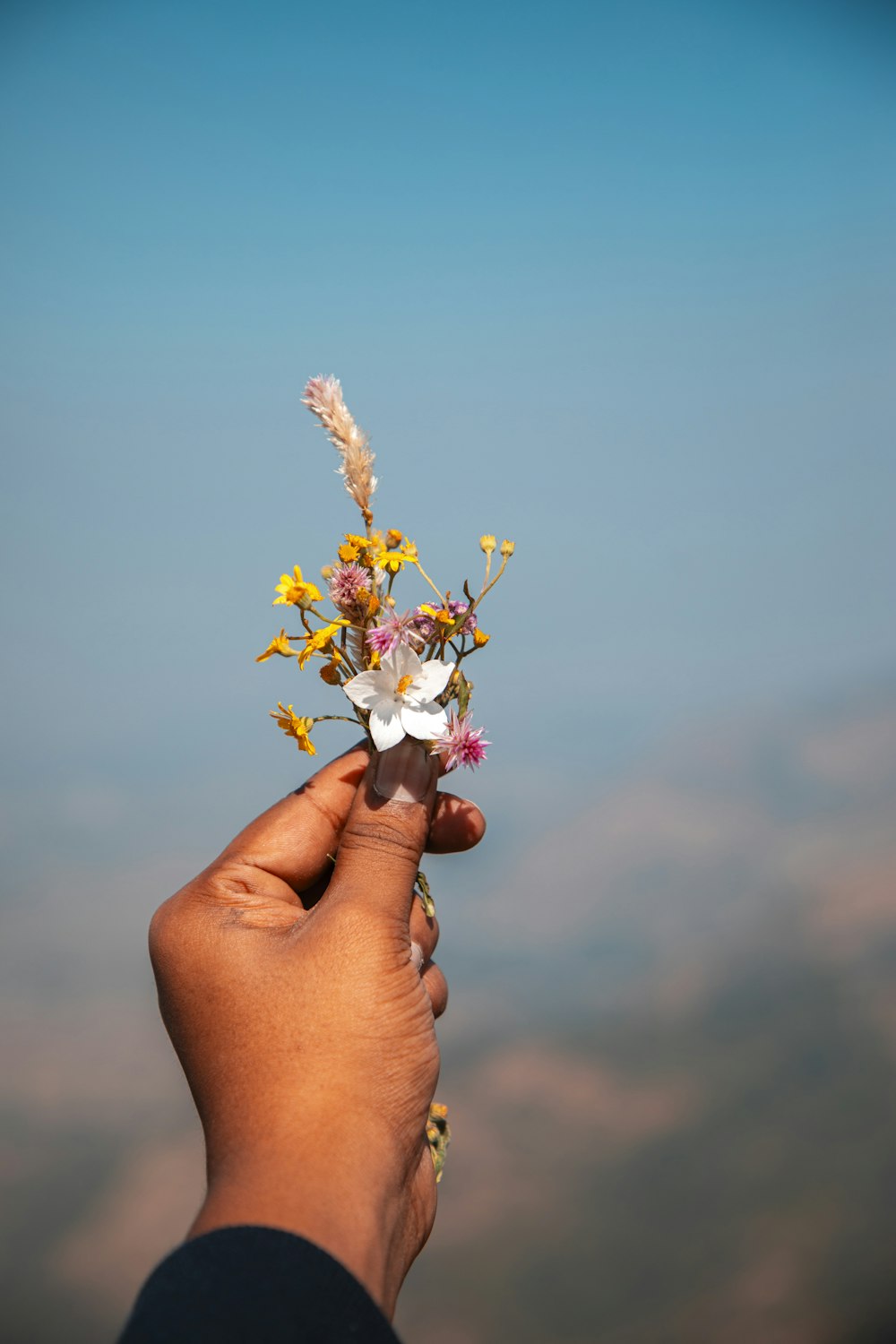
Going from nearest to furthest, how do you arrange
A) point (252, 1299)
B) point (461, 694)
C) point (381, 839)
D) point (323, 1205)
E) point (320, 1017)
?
point (252, 1299) < point (323, 1205) < point (320, 1017) < point (381, 839) < point (461, 694)

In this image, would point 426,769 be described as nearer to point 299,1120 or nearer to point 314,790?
point 314,790

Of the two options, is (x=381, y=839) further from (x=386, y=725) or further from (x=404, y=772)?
(x=386, y=725)

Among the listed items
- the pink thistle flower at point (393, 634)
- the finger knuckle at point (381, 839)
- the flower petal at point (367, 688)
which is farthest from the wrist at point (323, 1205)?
the pink thistle flower at point (393, 634)

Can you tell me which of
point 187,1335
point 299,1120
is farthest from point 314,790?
point 187,1335

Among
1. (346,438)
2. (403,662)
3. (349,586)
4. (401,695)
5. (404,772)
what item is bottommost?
(404,772)

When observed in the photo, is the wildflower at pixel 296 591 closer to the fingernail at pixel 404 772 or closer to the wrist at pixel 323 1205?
the fingernail at pixel 404 772

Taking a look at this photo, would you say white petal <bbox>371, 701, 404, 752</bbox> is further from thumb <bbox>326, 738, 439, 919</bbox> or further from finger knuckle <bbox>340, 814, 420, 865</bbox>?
finger knuckle <bbox>340, 814, 420, 865</bbox>

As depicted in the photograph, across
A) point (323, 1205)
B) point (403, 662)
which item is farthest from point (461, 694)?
point (323, 1205)

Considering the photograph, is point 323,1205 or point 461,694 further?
point 461,694
